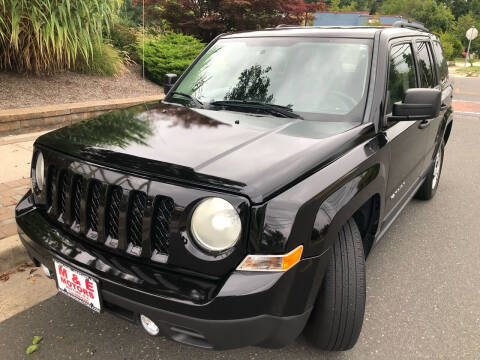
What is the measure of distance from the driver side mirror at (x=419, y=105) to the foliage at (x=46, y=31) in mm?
5624

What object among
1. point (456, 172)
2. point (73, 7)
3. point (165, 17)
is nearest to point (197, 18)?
point (165, 17)

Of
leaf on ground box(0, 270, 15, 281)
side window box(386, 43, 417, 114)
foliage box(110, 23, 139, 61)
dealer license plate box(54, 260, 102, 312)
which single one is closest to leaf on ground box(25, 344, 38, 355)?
dealer license plate box(54, 260, 102, 312)

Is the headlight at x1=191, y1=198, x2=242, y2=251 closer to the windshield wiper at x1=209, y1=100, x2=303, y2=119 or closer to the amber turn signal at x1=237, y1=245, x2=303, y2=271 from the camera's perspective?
the amber turn signal at x1=237, y1=245, x2=303, y2=271

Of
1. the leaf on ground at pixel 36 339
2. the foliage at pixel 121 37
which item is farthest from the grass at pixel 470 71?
the leaf on ground at pixel 36 339

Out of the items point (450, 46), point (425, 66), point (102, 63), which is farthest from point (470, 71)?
point (425, 66)

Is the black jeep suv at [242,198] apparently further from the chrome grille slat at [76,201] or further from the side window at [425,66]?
the side window at [425,66]

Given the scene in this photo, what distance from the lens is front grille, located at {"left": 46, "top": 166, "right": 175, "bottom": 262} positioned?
180 cm

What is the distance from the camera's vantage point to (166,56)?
9.20 metres

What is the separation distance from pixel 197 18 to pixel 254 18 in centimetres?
151

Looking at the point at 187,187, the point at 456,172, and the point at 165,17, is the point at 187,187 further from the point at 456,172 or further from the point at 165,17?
the point at 165,17

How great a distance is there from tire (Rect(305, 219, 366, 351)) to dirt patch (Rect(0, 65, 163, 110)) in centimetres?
565

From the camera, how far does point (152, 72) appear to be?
30.4ft

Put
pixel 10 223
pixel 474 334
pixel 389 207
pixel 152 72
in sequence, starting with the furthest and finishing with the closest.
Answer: pixel 152 72 < pixel 10 223 < pixel 389 207 < pixel 474 334

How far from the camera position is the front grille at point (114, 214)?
1796 mm
